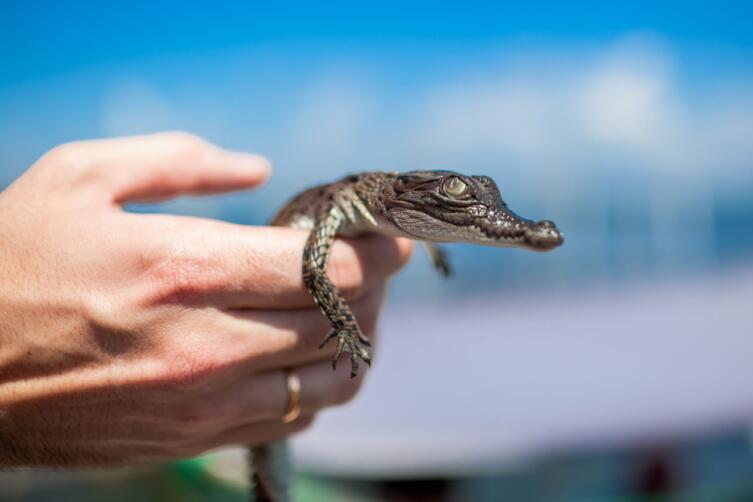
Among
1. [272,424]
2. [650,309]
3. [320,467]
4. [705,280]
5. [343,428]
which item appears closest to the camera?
[272,424]

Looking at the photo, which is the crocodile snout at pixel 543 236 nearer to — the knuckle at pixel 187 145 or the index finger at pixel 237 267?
the index finger at pixel 237 267

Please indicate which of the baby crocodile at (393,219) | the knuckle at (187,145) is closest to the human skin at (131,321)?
the baby crocodile at (393,219)

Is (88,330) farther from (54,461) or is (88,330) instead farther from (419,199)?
(419,199)

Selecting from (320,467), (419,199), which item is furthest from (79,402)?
(320,467)

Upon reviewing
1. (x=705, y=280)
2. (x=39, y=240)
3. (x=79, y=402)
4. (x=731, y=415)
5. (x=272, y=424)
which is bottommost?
(x=705, y=280)

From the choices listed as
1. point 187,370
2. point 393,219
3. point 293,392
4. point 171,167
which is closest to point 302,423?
point 293,392

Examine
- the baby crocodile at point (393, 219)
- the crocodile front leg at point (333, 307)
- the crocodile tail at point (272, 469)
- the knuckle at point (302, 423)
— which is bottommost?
the crocodile tail at point (272, 469)

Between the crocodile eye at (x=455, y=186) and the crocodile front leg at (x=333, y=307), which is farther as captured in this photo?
the crocodile front leg at (x=333, y=307)

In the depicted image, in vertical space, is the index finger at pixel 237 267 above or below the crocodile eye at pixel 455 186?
below

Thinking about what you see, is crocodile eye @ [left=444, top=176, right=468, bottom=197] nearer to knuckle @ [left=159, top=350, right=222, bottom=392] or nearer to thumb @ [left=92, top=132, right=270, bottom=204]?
knuckle @ [left=159, top=350, right=222, bottom=392]
